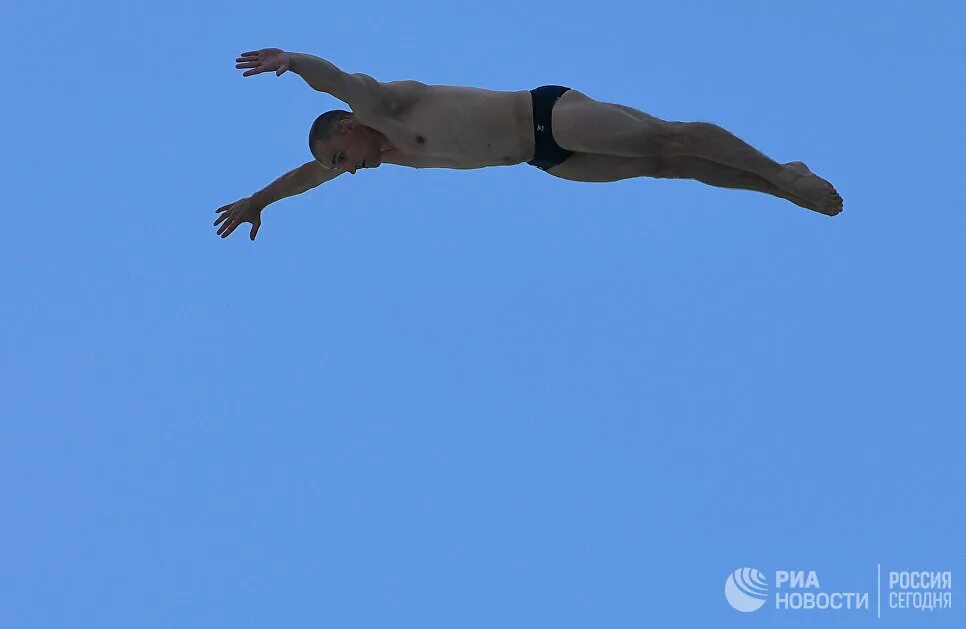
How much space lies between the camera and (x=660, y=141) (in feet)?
45.8

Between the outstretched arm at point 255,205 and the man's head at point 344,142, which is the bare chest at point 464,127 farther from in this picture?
the outstretched arm at point 255,205

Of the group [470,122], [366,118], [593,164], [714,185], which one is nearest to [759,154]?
[714,185]

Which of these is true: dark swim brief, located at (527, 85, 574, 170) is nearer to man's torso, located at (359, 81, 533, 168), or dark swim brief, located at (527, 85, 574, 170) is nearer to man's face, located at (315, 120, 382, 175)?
man's torso, located at (359, 81, 533, 168)

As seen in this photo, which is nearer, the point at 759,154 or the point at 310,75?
the point at 310,75

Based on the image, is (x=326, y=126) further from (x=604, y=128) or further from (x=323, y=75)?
(x=604, y=128)

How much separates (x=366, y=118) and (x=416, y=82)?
0.80m

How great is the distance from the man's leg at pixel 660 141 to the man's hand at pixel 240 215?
3.94 meters

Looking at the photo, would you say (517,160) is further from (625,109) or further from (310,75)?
(310,75)

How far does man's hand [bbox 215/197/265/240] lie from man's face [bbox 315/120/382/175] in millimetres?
1875

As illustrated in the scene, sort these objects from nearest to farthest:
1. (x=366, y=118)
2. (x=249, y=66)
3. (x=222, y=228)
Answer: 1. (x=249, y=66)
2. (x=366, y=118)
3. (x=222, y=228)

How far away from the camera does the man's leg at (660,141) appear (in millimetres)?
13688

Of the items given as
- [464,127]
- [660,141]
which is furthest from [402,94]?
[660,141]

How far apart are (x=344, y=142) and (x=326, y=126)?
28 centimetres

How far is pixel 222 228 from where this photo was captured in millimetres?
15578
